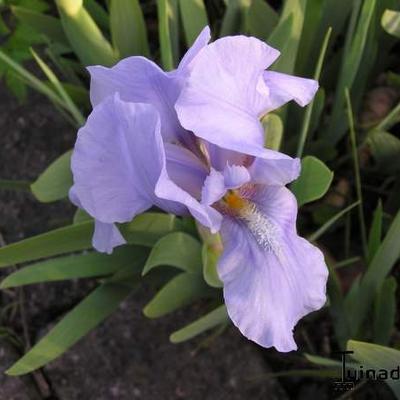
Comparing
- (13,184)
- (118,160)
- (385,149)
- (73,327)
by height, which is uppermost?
(118,160)

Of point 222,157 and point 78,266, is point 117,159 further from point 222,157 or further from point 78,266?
point 78,266

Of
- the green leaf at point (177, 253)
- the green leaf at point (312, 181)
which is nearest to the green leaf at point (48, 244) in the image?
the green leaf at point (177, 253)

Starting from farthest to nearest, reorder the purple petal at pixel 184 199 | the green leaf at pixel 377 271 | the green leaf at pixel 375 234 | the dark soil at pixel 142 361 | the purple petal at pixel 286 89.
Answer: the dark soil at pixel 142 361, the green leaf at pixel 375 234, the green leaf at pixel 377 271, the purple petal at pixel 286 89, the purple petal at pixel 184 199

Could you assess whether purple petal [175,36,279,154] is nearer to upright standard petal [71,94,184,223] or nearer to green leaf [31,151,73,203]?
upright standard petal [71,94,184,223]

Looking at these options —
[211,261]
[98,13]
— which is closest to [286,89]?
[211,261]

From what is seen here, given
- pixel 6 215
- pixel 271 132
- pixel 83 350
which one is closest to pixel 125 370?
pixel 83 350

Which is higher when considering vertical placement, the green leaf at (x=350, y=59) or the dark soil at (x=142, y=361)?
the green leaf at (x=350, y=59)

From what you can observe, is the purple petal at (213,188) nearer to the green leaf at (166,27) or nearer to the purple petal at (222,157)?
the purple petal at (222,157)

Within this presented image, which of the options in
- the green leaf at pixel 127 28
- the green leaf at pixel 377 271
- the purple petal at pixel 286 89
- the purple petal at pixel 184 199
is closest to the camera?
the purple petal at pixel 184 199
